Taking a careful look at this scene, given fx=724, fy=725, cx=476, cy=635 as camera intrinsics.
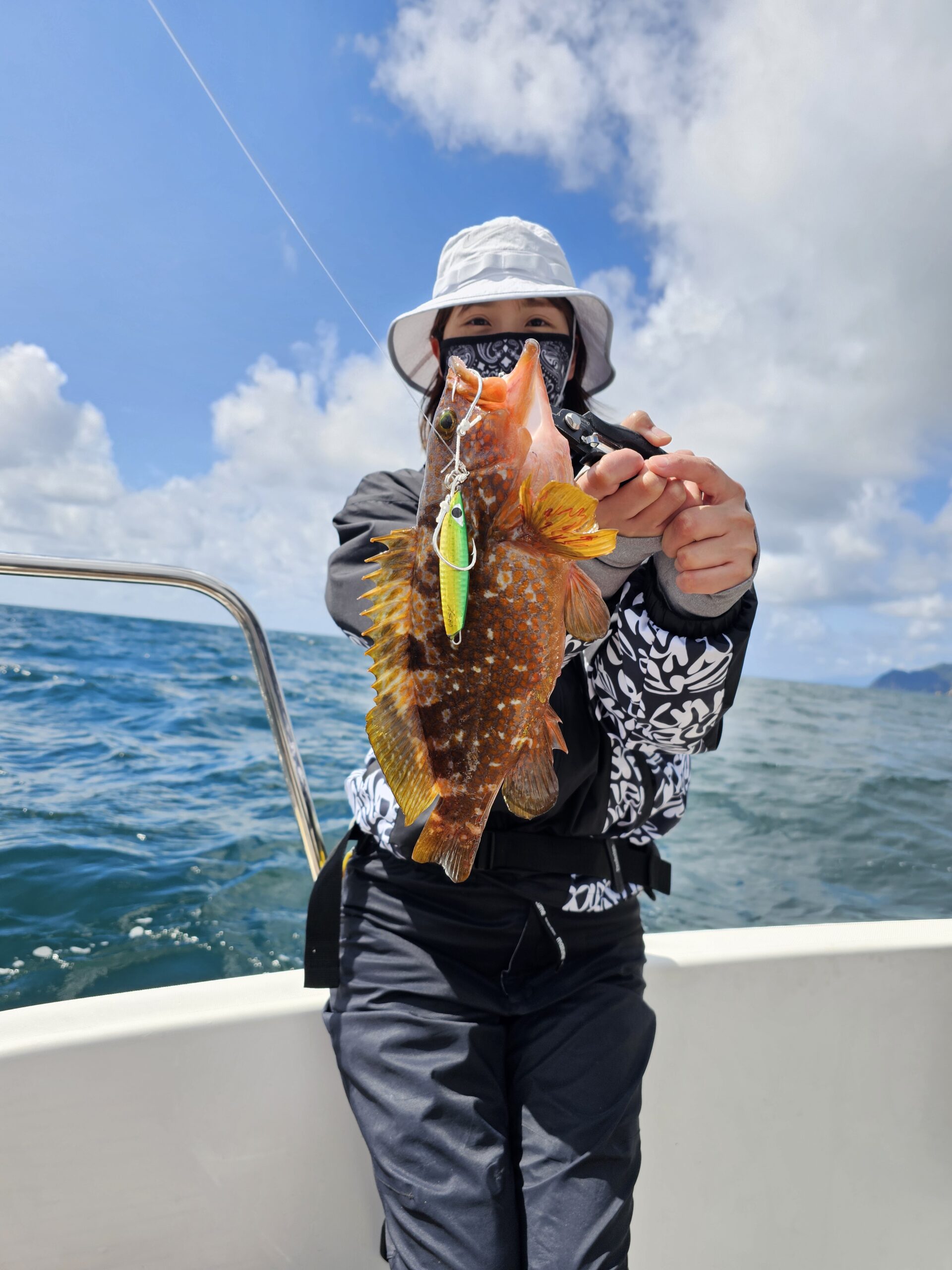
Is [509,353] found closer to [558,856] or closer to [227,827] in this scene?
[558,856]

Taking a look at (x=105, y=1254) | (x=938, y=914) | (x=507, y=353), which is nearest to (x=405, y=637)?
(x=507, y=353)

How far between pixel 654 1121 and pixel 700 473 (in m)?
1.95

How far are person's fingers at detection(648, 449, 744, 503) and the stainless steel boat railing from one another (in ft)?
4.85

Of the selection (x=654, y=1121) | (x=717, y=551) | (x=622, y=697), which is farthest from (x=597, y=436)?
(x=654, y=1121)

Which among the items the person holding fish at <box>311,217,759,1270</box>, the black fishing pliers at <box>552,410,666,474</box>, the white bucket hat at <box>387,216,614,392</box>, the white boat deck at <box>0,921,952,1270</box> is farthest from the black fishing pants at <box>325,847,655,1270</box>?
the white bucket hat at <box>387,216,614,392</box>

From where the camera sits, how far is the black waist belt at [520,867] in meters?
1.72

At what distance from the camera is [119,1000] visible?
73.7 inches

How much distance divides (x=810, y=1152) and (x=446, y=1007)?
1.49m

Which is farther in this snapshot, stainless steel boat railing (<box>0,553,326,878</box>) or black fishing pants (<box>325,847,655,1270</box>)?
stainless steel boat railing (<box>0,553,326,878</box>)

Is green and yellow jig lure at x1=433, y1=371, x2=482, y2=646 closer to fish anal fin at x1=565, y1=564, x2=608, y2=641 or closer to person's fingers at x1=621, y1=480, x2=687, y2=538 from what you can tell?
fish anal fin at x1=565, y1=564, x2=608, y2=641

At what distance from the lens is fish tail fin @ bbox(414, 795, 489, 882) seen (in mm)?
1132

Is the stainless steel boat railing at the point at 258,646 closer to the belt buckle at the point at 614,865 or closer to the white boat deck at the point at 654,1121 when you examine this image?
the white boat deck at the point at 654,1121

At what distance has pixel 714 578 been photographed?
1358 millimetres

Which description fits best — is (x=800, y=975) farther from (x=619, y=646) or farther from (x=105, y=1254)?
→ (x=105, y=1254)
